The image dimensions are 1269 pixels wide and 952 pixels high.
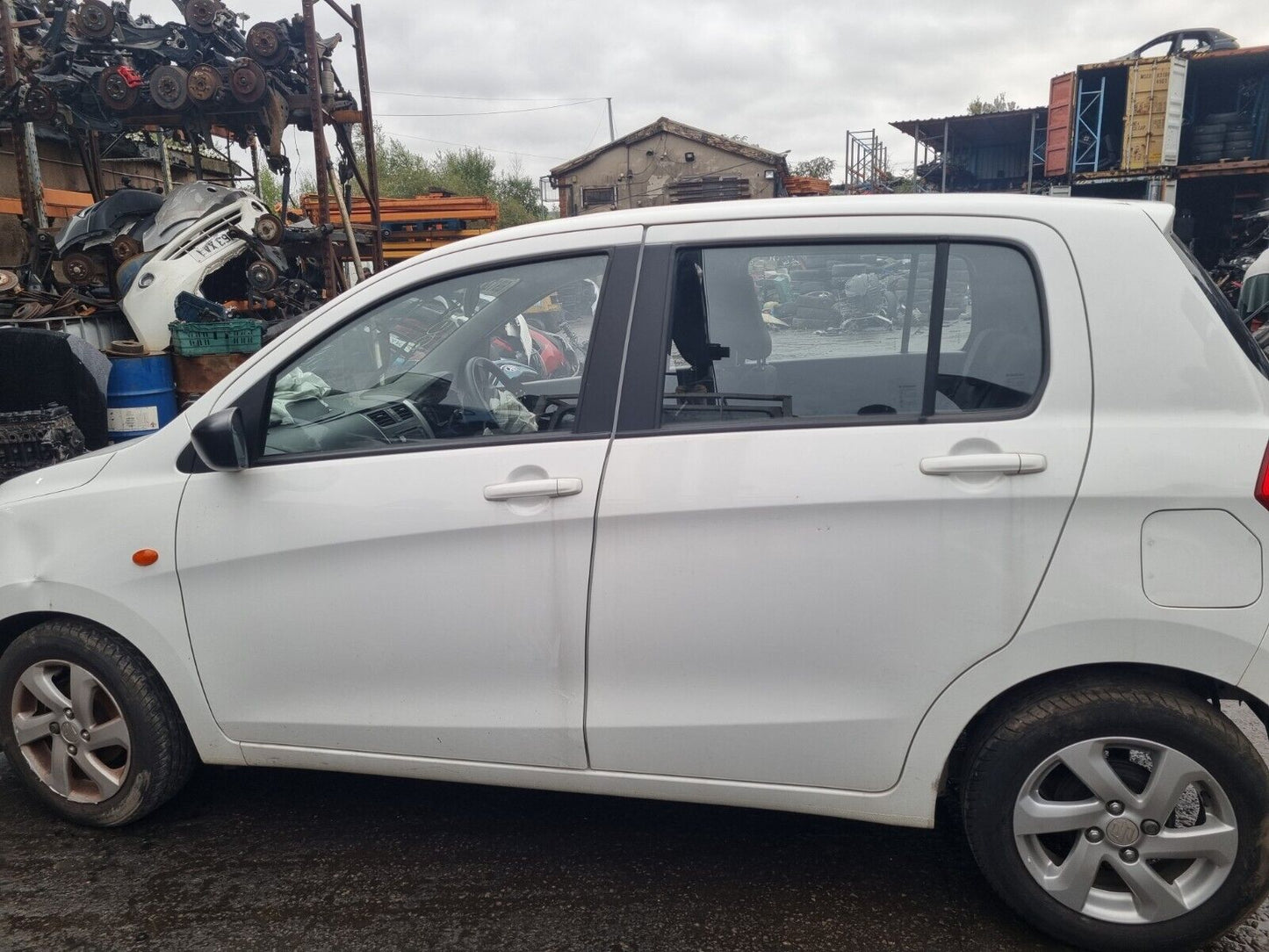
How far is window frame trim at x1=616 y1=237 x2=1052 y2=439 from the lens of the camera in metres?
2.20

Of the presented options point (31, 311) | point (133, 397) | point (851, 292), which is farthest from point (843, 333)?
point (31, 311)

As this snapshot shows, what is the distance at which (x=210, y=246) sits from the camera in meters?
9.12

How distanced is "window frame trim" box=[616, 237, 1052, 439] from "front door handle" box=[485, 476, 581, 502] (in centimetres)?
17

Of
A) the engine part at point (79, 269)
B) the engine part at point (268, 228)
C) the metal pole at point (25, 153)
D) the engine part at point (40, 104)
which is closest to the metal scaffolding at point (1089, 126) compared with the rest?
the engine part at point (268, 228)

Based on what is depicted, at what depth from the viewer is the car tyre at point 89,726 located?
9.09 ft

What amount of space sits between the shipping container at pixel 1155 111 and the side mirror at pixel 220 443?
63.9 ft

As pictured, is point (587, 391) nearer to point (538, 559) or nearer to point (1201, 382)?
point (538, 559)

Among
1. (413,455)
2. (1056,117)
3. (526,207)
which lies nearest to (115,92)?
(413,455)

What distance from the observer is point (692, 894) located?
2.56m

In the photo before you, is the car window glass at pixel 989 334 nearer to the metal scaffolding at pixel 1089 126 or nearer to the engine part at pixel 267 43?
the engine part at pixel 267 43

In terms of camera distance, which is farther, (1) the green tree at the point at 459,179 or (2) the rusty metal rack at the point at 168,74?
(1) the green tree at the point at 459,179

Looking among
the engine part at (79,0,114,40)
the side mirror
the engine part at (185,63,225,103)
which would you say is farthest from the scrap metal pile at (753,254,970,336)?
the engine part at (79,0,114,40)

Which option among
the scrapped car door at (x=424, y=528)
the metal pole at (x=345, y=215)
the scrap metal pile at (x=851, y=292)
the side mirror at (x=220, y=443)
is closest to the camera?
the scrap metal pile at (x=851, y=292)

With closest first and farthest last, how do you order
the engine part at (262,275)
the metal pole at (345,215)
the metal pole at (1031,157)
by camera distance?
the engine part at (262,275)
the metal pole at (345,215)
the metal pole at (1031,157)
